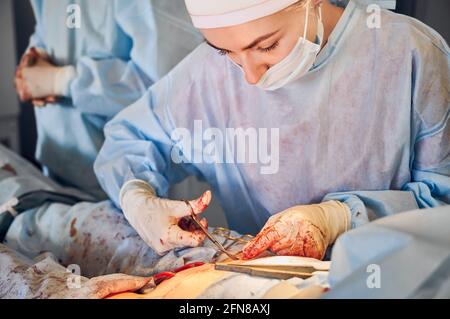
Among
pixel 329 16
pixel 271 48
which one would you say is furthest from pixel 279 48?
pixel 329 16

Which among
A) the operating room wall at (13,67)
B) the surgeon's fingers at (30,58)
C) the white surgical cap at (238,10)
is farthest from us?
the surgeon's fingers at (30,58)

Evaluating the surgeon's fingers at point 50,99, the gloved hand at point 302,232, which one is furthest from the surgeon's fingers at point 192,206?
the surgeon's fingers at point 50,99

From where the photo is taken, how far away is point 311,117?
4.25ft

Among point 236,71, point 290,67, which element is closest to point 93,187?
point 236,71

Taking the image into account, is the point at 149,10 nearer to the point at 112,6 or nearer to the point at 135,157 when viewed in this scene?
the point at 112,6

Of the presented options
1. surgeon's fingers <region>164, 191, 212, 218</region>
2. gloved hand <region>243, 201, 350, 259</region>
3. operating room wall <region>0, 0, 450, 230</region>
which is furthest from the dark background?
surgeon's fingers <region>164, 191, 212, 218</region>

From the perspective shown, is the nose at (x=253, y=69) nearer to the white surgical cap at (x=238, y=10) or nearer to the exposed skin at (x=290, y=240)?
the white surgical cap at (x=238, y=10)

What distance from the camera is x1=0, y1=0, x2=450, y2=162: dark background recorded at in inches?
49.3

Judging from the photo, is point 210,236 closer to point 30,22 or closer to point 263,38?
point 263,38

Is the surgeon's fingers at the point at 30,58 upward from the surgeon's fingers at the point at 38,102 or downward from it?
upward

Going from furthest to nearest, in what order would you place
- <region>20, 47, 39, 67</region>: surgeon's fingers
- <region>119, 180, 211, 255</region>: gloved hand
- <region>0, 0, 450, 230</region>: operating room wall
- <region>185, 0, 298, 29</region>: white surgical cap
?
1. <region>20, 47, 39, 67</region>: surgeon's fingers
2. <region>0, 0, 450, 230</region>: operating room wall
3. <region>119, 180, 211, 255</region>: gloved hand
4. <region>185, 0, 298, 29</region>: white surgical cap

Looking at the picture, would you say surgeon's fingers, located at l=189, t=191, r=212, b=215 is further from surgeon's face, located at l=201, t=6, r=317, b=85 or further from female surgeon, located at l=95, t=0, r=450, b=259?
surgeon's face, located at l=201, t=6, r=317, b=85

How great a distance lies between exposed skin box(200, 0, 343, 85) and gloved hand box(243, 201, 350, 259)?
27cm

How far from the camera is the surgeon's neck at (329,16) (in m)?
1.25
